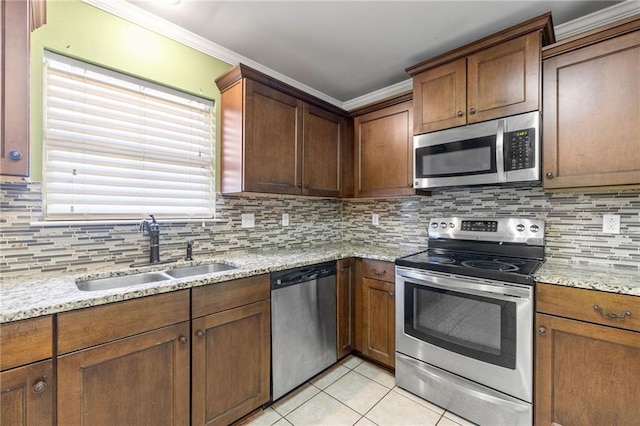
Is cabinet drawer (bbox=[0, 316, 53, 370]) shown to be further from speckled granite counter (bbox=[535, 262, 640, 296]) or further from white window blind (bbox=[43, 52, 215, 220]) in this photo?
speckled granite counter (bbox=[535, 262, 640, 296])

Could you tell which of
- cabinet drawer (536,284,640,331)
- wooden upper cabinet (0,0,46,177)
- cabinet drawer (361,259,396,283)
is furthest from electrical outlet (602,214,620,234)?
wooden upper cabinet (0,0,46,177)

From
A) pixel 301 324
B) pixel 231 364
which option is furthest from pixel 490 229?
pixel 231 364

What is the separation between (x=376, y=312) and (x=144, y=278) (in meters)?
1.64

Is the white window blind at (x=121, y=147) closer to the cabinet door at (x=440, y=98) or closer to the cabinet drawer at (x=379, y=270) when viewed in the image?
the cabinet drawer at (x=379, y=270)

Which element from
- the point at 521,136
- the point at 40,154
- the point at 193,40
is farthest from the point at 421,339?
the point at 193,40

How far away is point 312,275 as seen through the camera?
6.60 feet

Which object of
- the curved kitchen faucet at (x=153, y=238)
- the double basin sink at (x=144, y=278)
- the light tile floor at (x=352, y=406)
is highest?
the curved kitchen faucet at (x=153, y=238)

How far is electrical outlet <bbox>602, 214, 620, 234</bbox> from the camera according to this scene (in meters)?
1.71

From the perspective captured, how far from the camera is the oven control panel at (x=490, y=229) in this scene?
76.7 inches

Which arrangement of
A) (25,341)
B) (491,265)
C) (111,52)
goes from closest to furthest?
(25,341), (111,52), (491,265)

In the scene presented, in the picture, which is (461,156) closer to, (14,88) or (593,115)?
(593,115)

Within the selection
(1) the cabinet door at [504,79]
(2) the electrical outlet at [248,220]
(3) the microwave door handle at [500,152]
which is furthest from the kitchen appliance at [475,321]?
(2) the electrical outlet at [248,220]

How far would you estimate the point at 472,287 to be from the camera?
1.67 m

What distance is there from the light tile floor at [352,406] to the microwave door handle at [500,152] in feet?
4.95
